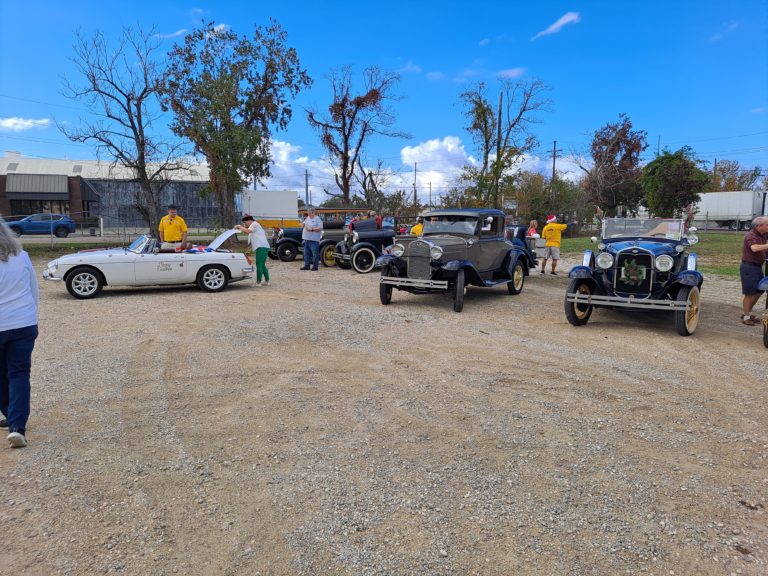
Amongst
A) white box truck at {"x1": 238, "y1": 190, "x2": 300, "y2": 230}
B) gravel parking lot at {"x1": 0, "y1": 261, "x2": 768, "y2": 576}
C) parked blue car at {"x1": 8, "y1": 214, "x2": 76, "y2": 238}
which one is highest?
white box truck at {"x1": 238, "y1": 190, "x2": 300, "y2": 230}

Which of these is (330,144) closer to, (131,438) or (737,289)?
(737,289)

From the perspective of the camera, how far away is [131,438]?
13.0ft

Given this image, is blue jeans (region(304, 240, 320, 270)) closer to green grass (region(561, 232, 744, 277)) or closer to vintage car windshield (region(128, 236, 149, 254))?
vintage car windshield (region(128, 236, 149, 254))

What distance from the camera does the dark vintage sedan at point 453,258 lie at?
9211 millimetres

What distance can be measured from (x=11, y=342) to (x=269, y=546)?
2468 millimetres

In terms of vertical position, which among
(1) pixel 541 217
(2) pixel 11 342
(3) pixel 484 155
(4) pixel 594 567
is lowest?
(4) pixel 594 567

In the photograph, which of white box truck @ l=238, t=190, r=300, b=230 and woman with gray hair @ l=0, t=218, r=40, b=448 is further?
white box truck @ l=238, t=190, r=300, b=230

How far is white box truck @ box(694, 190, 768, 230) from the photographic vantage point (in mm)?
39156

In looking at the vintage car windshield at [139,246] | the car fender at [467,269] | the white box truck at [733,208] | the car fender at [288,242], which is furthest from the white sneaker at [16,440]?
the white box truck at [733,208]

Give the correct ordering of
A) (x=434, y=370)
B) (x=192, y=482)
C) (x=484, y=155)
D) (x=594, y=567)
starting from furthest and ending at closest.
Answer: (x=484, y=155), (x=434, y=370), (x=192, y=482), (x=594, y=567)

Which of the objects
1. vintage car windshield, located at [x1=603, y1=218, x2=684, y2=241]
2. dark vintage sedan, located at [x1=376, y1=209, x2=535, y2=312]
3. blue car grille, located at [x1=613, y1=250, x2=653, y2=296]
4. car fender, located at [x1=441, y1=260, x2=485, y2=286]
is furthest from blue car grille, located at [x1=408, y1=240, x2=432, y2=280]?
vintage car windshield, located at [x1=603, y1=218, x2=684, y2=241]

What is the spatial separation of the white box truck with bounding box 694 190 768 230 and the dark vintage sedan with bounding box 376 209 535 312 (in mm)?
34651

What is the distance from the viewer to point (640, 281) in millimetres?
7863

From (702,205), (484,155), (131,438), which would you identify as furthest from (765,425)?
(702,205)
